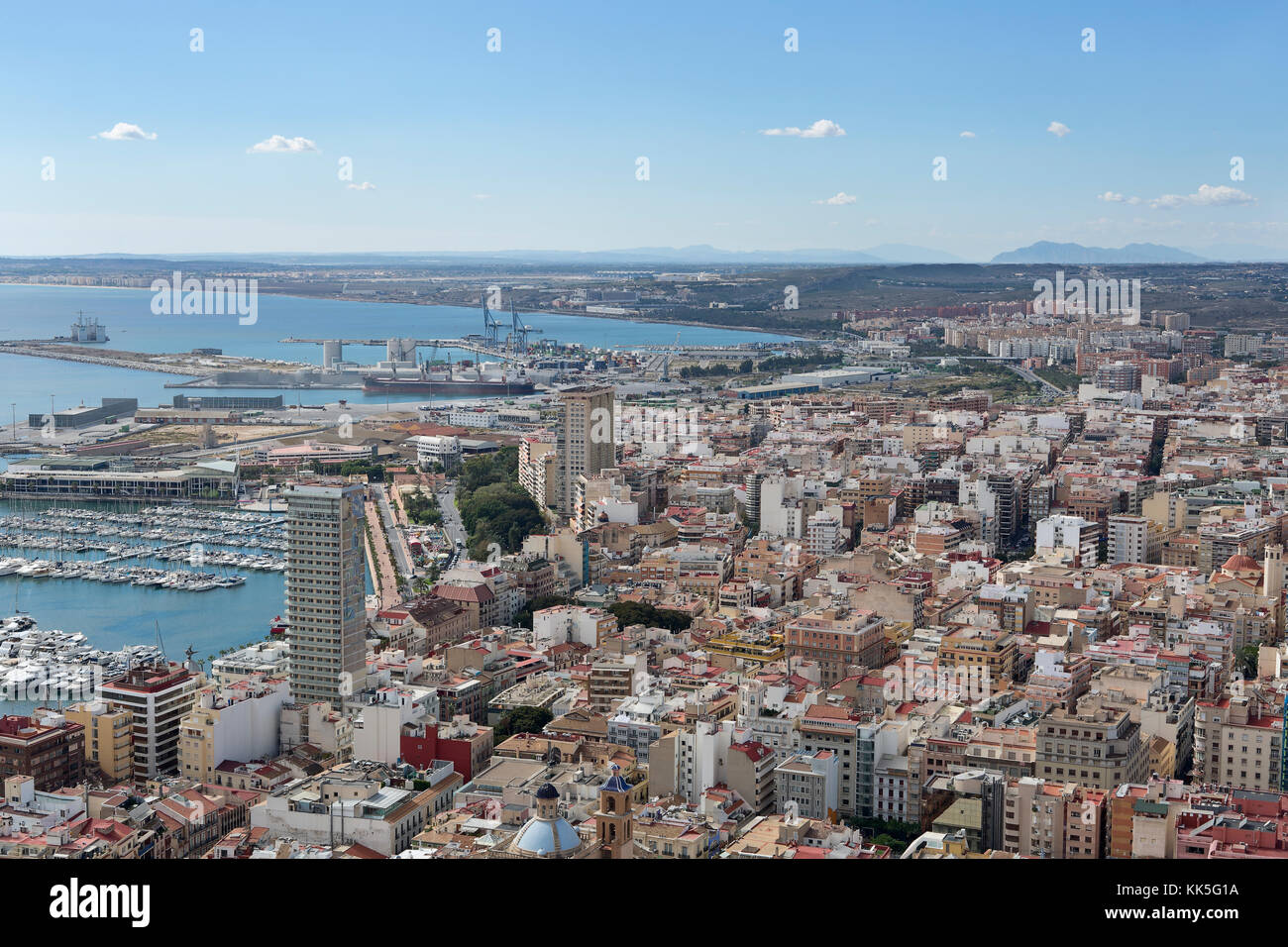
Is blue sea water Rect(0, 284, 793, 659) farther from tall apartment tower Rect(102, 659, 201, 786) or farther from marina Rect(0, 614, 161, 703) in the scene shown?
tall apartment tower Rect(102, 659, 201, 786)

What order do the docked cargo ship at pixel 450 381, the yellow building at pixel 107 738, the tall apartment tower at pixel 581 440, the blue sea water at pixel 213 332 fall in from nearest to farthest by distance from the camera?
the yellow building at pixel 107 738 → the tall apartment tower at pixel 581 440 → the blue sea water at pixel 213 332 → the docked cargo ship at pixel 450 381

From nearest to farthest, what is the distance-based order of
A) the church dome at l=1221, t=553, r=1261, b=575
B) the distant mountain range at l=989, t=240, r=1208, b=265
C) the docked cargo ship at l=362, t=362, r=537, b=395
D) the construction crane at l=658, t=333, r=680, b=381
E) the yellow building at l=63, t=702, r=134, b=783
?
the yellow building at l=63, t=702, r=134, b=783
the church dome at l=1221, t=553, r=1261, b=575
the distant mountain range at l=989, t=240, r=1208, b=265
the docked cargo ship at l=362, t=362, r=537, b=395
the construction crane at l=658, t=333, r=680, b=381

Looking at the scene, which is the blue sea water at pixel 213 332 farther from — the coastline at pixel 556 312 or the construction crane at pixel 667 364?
the construction crane at pixel 667 364

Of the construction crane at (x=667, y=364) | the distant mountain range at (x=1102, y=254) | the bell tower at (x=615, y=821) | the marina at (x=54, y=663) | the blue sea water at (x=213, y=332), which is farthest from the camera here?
the construction crane at (x=667, y=364)

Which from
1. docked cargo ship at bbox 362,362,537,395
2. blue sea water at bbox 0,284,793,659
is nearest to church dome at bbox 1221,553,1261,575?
blue sea water at bbox 0,284,793,659

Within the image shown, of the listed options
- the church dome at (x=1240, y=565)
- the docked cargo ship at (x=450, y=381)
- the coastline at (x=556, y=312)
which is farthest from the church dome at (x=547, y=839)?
the coastline at (x=556, y=312)
